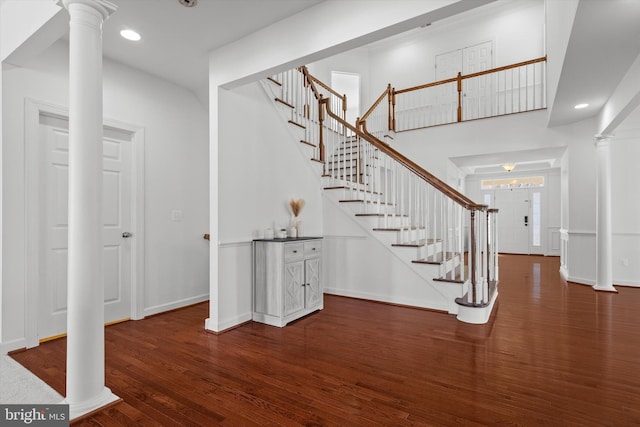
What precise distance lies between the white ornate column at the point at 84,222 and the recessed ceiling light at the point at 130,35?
1113 mm

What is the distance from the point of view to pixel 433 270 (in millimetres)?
3957

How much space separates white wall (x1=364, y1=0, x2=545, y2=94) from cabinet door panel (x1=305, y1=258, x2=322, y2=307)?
6.56 meters

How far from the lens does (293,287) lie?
3.59 meters

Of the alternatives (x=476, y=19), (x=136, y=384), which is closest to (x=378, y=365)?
(x=136, y=384)

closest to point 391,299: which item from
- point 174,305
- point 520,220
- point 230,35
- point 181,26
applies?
point 174,305

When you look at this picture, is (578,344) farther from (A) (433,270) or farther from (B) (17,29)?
(B) (17,29)

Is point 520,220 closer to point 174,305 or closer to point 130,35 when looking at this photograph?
point 174,305

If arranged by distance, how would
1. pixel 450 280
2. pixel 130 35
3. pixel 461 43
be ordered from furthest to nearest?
pixel 461 43
pixel 450 280
pixel 130 35

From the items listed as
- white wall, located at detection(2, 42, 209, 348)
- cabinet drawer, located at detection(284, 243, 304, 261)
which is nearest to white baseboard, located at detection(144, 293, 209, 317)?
white wall, located at detection(2, 42, 209, 348)

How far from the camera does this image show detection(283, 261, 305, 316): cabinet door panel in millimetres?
3494

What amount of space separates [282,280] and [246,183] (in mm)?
1155

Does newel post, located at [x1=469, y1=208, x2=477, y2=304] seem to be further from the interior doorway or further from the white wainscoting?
the interior doorway

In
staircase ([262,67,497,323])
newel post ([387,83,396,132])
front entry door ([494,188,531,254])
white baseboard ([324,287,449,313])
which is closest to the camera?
staircase ([262,67,497,323])

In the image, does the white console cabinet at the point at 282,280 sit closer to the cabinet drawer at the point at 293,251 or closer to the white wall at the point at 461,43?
the cabinet drawer at the point at 293,251
